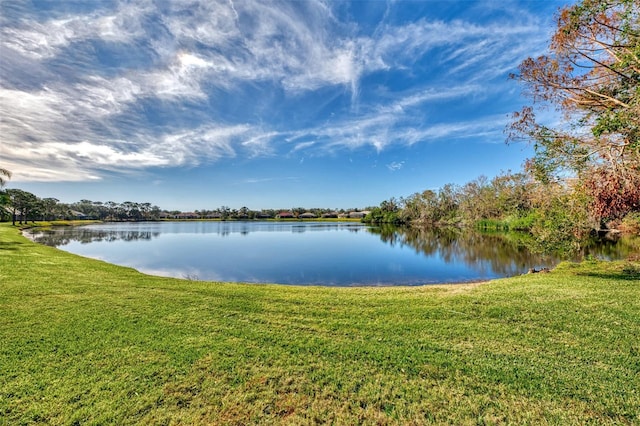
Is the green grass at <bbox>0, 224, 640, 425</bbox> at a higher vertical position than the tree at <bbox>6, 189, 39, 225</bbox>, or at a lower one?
lower

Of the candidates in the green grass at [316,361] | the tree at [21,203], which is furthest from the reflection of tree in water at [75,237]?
the green grass at [316,361]

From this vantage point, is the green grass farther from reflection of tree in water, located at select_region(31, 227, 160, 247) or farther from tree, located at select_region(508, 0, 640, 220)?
reflection of tree in water, located at select_region(31, 227, 160, 247)

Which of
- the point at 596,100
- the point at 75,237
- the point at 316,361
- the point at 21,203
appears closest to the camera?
A: the point at 316,361

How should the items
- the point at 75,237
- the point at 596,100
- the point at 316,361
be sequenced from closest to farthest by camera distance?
1. the point at 316,361
2. the point at 596,100
3. the point at 75,237

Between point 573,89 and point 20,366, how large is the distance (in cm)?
1344

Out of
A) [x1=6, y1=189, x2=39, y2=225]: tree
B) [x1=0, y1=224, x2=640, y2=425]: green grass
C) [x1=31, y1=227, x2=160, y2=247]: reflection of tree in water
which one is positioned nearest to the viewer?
[x1=0, y1=224, x2=640, y2=425]: green grass

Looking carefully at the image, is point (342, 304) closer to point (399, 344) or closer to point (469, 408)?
point (399, 344)

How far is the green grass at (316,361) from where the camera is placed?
2989mm

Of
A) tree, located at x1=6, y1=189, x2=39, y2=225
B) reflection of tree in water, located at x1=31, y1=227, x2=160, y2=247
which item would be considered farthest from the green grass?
tree, located at x1=6, y1=189, x2=39, y2=225

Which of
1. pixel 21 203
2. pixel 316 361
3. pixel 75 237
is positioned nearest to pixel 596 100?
pixel 316 361

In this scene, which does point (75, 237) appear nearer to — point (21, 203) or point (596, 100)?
point (21, 203)

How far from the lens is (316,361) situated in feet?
13.0

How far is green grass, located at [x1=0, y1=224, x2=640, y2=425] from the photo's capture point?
2.99m

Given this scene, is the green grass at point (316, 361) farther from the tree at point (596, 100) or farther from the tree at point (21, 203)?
the tree at point (21, 203)
